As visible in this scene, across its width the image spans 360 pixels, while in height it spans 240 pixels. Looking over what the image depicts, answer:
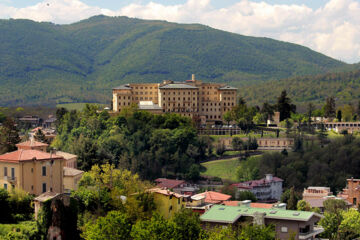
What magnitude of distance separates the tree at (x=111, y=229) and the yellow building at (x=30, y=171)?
8721 millimetres

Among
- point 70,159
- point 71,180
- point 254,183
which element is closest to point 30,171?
point 71,180

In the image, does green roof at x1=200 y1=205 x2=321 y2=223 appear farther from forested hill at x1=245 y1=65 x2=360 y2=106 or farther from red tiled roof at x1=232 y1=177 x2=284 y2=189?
forested hill at x1=245 y1=65 x2=360 y2=106

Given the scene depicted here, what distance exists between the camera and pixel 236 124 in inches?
4387

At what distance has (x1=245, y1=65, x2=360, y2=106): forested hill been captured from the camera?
574ft

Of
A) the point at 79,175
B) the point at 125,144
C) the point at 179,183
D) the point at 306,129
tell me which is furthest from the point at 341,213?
the point at 306,129

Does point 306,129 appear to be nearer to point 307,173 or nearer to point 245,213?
point 307,173

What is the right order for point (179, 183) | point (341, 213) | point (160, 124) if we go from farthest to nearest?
point (160, 124) → point (179, 183) → point (341, 213)

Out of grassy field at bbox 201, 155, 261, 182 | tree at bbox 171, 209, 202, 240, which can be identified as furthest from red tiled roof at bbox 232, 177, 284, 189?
tree at bbox 171, 209, 202, 240

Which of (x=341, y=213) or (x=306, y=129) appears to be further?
Answer: (x=306, y=129)

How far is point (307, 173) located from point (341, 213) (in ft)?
127

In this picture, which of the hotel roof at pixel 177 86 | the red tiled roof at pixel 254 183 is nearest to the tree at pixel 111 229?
the red tiled roof at pixel 254 183

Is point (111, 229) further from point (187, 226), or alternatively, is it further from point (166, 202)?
point (166, 202)

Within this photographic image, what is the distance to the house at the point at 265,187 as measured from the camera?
84919mm

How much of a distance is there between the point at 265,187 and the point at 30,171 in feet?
147
